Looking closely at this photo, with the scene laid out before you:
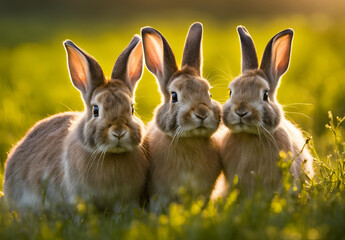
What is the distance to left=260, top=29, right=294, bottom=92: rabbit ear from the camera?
5.79 m

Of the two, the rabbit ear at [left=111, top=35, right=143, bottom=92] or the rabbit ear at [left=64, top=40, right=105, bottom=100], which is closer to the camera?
the rabbit ear at [left=64, top=40, right=105, bottom=100]

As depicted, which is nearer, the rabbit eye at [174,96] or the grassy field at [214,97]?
the grassy field at [214,97]

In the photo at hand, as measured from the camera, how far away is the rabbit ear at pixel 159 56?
5766 mm

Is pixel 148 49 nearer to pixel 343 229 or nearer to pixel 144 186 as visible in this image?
pixel 144 186

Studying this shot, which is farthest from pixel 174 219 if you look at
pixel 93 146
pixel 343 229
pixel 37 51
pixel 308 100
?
pixel 37 51

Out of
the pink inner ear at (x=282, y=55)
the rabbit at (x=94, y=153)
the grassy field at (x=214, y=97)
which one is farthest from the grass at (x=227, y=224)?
the pink inner ear at (x=282, y=55)

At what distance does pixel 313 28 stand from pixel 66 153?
13.2 m

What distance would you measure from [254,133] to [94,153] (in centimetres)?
151

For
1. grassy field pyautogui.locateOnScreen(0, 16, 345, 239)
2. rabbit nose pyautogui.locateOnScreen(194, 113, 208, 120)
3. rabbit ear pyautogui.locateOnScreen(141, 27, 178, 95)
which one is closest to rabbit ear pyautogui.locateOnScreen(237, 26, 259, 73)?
grassy field pyautogui.locateOnScreen(0, 16, 345, 239)

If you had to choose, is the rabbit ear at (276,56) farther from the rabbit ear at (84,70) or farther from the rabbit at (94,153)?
the rabbit ear at (84,70)

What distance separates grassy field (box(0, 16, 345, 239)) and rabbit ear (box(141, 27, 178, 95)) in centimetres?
48

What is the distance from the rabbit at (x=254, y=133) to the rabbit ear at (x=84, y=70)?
1.27 metres

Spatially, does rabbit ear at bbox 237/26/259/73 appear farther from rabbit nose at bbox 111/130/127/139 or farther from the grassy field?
rabbit nose at bbox 111/130/127/139

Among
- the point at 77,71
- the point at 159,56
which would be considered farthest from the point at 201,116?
the point at 77,71
